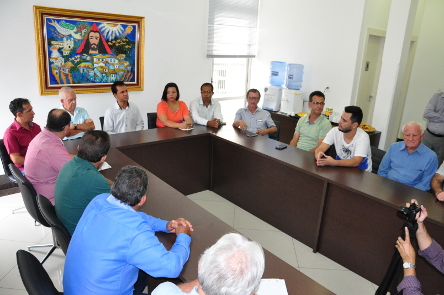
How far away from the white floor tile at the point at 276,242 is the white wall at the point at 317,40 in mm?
2840

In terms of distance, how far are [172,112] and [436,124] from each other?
3451 millimetres

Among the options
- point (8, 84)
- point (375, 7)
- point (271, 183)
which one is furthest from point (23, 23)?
point (375, 7)

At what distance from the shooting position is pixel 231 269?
1018 mm

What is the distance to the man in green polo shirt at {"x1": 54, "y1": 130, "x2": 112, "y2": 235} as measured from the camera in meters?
1.82

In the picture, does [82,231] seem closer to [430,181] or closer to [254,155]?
[254,155]

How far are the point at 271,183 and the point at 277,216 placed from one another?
342 millimetres

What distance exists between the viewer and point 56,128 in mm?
2404

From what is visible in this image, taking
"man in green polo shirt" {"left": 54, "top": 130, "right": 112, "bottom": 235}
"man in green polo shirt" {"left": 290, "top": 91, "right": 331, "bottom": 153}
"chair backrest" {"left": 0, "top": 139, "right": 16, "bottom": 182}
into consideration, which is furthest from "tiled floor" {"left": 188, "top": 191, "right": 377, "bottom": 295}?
"chair backrest" {"left": 0, "top": 139, "right": 16, "bottom": 182}

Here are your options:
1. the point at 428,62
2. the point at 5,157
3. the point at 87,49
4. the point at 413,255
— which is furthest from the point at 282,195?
the point at 428,62

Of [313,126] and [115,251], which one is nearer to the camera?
[115,251]

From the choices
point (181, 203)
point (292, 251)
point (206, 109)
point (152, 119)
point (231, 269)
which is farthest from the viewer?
point (206, 109)

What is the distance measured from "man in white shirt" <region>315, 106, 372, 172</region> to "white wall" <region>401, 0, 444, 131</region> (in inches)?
153

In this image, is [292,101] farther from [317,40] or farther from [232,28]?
[232,28]

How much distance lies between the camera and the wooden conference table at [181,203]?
5.05 feet
